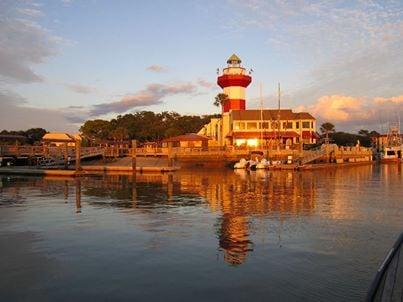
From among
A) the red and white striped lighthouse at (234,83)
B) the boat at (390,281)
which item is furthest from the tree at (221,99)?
the boat at (390,281)

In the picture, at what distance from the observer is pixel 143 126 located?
4215 inches

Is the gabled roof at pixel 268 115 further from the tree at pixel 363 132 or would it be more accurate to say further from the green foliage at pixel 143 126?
the tree at pixel 363 132

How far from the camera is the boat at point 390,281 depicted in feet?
16.7

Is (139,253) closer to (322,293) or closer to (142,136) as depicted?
(322,293)

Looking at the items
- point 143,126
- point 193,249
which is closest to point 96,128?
point 143,126

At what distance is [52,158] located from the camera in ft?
205

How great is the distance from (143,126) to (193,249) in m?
95.1

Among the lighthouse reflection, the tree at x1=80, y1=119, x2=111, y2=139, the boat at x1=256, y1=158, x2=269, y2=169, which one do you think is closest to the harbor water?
the lighthouse reflection

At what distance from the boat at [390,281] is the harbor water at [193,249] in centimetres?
409

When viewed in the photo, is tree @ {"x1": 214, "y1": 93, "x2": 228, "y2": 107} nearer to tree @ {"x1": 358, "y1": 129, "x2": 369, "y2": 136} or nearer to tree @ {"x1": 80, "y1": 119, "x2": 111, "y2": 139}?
tree @ {"x1": 80, "y1": 119, "x2": 111, "y2": 139}

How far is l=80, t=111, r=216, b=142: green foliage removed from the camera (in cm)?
10325

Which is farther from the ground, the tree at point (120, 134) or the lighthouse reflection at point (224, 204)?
the tree at point (120, 134)

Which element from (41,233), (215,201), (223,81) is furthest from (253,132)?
(41,233)

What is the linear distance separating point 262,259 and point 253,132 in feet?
227
